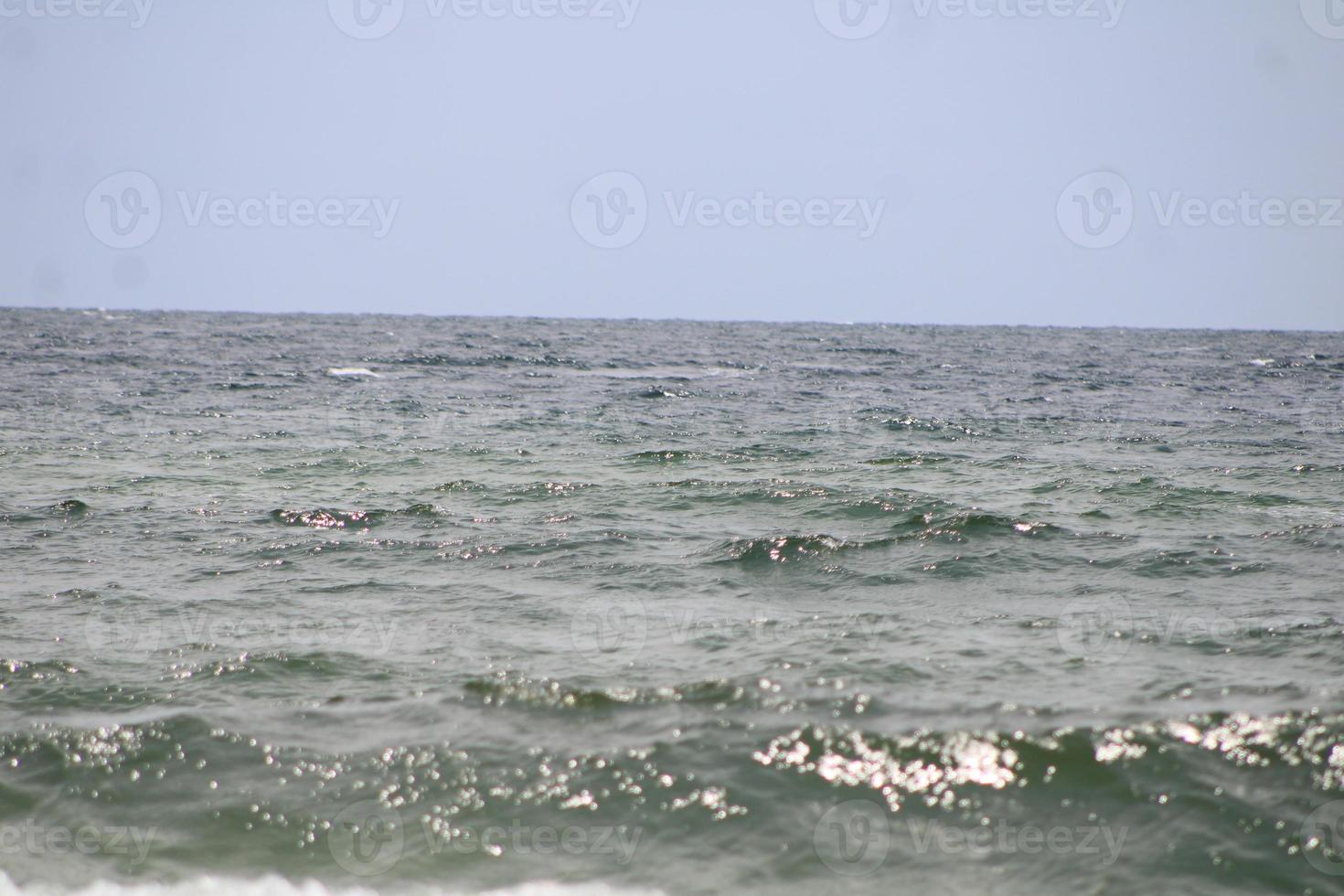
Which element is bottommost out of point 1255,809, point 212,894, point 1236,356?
point 212,894

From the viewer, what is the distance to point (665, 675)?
19.0 feet

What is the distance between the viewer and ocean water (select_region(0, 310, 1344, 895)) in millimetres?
4055

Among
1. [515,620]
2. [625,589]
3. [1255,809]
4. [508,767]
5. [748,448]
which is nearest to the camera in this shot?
[1255,809]

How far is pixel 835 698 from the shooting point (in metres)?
5.36

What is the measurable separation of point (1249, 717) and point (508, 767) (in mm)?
3543

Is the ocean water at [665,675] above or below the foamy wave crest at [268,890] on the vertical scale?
above

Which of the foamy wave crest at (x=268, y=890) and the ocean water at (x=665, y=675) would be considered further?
the ocean water at (x=665, y=675)

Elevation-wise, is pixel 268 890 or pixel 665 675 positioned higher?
pixel 665 675

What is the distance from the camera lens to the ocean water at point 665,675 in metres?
4.05

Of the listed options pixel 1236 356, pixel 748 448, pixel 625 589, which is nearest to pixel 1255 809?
pixel 625 589

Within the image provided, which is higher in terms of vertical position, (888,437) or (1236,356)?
(1236,356)

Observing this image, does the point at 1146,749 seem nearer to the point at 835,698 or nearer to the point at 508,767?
the point at 835,698

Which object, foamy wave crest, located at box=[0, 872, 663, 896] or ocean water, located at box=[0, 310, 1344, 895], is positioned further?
ocean water, located at box=[0, 310, 1344, 895]

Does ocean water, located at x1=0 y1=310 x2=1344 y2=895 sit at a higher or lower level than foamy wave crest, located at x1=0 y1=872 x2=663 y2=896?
higher
